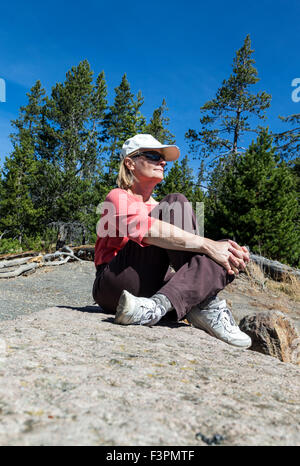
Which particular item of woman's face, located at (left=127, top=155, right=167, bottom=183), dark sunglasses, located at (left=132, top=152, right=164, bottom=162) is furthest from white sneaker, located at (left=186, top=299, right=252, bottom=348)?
dark sunglasses, located at (left=132, top=152, right=164, bottom=162)

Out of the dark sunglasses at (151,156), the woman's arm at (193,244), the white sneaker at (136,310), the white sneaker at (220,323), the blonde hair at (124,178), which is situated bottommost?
the white sneaker at (220,323)

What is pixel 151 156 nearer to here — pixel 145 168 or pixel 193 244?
pixel 145 168

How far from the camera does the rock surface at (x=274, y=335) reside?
268 cm

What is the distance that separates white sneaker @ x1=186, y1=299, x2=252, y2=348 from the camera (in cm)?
207

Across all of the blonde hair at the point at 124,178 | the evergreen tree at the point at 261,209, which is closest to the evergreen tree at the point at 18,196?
the evergreen tree at the point at 261,209

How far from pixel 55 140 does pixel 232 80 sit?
13.4 meters

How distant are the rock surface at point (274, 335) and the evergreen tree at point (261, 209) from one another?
8194mm

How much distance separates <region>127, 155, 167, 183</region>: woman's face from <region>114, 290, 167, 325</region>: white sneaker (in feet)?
2.86

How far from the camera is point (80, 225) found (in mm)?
19766

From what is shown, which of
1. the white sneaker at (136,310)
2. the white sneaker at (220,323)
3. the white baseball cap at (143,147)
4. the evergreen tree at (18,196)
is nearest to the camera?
the white sneaker at (136,310)

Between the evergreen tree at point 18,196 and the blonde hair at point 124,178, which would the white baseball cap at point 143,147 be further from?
the evergreen tree at point 18,196

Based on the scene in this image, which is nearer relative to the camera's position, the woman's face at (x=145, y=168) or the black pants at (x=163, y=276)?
the black pants at (x=163, y=276)

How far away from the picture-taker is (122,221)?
1.98m

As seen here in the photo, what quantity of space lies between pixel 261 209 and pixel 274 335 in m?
9.03
